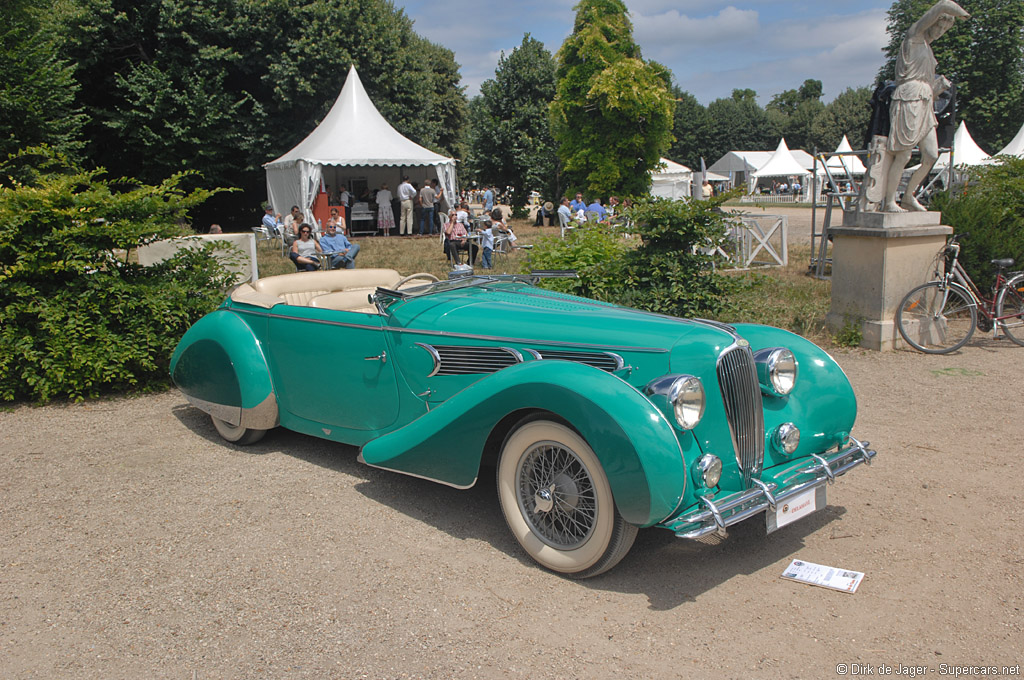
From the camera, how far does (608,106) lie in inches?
935

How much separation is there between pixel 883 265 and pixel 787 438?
529 cm

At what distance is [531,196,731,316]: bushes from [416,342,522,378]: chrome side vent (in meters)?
3.93

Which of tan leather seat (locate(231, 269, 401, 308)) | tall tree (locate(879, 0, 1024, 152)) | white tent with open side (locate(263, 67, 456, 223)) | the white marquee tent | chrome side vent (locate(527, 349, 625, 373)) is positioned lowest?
chrome side vent (locate(527, 349, 625, 373))

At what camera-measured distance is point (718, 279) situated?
26.2 ft

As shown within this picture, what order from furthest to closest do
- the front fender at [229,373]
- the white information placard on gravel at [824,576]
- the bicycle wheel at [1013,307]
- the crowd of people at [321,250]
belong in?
the crowd of people at [321,250] → the bicycle wheel at [1013,307] → the front fender at [229,373] → the white information placard on gravel at [824,576]

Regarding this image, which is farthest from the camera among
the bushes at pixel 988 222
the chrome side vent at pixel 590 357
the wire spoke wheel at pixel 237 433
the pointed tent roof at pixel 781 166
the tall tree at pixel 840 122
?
the tall tree at pixel 840 122

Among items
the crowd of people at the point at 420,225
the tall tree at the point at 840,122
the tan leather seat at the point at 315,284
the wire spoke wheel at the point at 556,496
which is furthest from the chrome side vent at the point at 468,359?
the tall tree at the point at 840,122

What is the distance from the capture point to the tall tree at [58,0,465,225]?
2264 cm

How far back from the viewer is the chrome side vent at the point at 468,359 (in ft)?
12.9

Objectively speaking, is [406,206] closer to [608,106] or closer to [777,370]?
[608,106]

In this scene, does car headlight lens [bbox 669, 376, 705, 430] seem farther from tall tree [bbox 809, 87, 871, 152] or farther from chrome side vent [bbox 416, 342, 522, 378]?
tall tree [bbox 809, 87, 871, 152]

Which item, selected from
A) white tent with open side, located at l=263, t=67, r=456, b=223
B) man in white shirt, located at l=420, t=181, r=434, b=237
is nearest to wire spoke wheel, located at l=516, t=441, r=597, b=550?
white tent with open side, located at l=263, t=67, r=456, b=223

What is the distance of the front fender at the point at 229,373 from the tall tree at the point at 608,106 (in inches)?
804

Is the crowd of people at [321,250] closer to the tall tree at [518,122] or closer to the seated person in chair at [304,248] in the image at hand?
the seated person in chair at [304,248]
